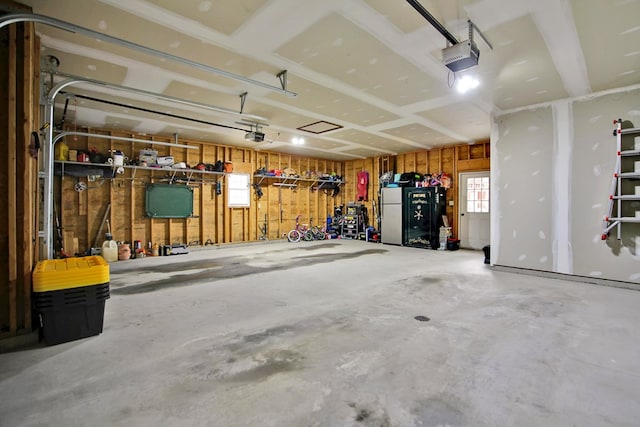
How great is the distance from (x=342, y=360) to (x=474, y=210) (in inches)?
291

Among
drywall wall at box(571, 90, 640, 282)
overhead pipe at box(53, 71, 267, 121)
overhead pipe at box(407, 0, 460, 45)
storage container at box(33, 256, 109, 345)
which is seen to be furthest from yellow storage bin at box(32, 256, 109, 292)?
drywall wall at box(571, 90, 640, 282)

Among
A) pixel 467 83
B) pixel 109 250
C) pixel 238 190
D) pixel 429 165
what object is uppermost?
pixel 467 83

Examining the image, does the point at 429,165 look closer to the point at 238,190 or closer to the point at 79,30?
the point at 238,190

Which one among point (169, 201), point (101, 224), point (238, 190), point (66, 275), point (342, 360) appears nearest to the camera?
point (342, 360)

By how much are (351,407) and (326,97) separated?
433 cm

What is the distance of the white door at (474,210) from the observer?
8.19 metres

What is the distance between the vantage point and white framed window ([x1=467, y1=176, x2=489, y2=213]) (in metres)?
8.21

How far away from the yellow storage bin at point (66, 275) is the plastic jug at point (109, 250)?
4.06 meters

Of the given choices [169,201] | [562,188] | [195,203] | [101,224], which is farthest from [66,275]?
[562,188]

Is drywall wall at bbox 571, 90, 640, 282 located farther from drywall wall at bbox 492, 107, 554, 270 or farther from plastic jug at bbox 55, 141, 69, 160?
plastic jug at bbox 55, 141, 69, 160

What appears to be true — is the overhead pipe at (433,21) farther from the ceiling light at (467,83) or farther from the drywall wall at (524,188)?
the drywall wall at (524,188)

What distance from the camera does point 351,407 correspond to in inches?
71.2

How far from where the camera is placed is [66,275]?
103 inches

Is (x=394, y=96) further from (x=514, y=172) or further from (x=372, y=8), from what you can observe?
(x=514, y=172)
